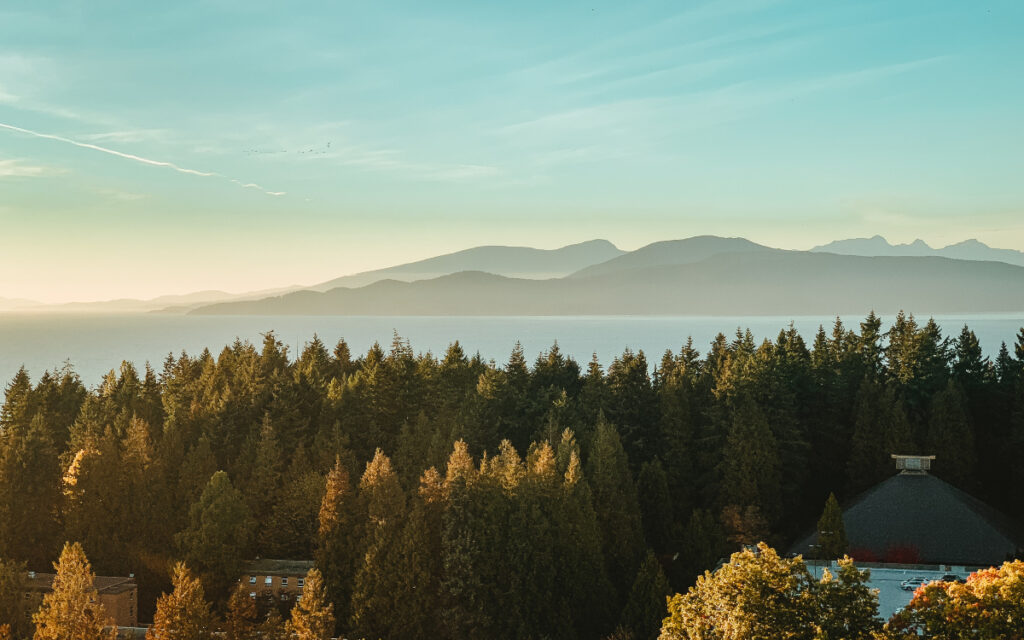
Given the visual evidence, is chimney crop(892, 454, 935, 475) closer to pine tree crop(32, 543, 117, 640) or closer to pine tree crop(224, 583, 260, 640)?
pine tree crop(224, 583, 260, 640)

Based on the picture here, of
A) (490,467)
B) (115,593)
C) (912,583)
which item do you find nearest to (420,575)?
(490,467)

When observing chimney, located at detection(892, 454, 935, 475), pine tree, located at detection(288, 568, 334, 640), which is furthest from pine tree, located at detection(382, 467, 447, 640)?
chimney, located at detection(892, 454, 935, 475)

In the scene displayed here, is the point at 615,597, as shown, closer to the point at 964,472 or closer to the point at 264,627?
the point at 264,627

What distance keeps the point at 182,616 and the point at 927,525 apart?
41719 mm

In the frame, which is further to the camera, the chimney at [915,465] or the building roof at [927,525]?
the chimney at [915,465]

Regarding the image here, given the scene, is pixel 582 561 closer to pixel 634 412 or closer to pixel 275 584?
pixel 275 584

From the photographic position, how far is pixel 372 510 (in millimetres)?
46750

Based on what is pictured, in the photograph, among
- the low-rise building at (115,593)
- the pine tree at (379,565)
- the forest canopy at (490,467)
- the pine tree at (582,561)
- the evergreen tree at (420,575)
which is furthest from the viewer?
the forest canopy at (490,467)

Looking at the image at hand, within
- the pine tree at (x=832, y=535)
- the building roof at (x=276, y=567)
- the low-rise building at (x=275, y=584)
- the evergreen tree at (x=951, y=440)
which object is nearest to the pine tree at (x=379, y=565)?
the low-rise building at (x=275, y=584)

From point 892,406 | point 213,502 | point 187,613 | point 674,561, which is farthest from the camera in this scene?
point 892,406

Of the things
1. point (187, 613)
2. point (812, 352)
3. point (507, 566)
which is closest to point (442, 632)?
point (507, 566)

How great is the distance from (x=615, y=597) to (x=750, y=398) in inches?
739

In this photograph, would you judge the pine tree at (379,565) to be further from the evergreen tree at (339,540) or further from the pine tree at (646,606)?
the pine tree at (646,606)

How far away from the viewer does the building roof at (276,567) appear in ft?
158
